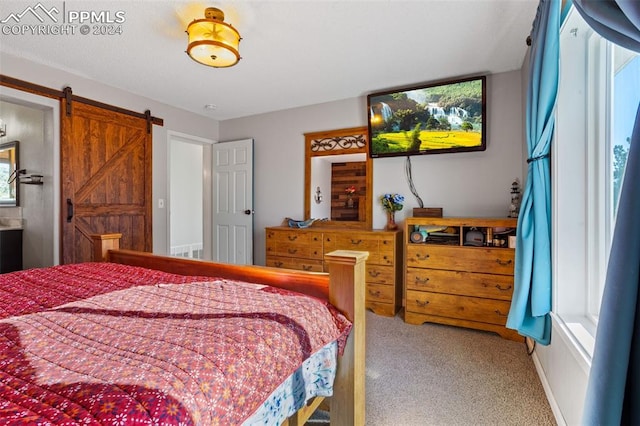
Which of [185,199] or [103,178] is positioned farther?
[185,199]

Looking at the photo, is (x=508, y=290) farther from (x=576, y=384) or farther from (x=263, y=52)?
(x=263, y=52)

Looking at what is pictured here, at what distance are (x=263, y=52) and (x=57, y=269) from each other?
2.22 metres

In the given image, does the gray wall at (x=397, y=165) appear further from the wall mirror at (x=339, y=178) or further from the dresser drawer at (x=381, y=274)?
the dresser drawer at (x=381, y=274)

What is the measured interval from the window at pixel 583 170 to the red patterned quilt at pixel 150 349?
132cm

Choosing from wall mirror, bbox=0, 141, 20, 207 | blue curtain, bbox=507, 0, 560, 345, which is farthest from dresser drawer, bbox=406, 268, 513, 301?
wall mirror, bbox=0, 141, 20, 207

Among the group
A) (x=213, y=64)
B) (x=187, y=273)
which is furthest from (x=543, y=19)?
(x=187, y=273)

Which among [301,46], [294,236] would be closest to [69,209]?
[294,236]

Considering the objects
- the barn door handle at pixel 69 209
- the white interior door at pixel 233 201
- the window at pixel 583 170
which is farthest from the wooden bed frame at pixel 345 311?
the white interior door at pixel 233 201

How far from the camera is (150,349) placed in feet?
2.58

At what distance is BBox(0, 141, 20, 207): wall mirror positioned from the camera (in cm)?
356

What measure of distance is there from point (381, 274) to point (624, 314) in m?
2.51

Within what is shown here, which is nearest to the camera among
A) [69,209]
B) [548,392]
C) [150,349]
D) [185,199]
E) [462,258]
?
[150,349]

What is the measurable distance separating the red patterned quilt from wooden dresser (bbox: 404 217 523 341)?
5.97 feet

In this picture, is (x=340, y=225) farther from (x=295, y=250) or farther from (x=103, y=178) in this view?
(x=103, y=178)
